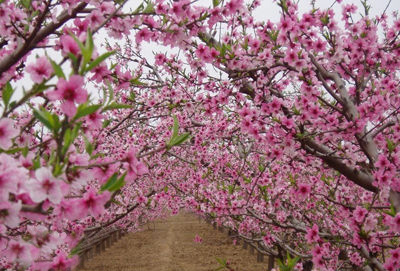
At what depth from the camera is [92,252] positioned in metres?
21.0

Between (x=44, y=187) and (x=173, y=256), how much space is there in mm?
19279

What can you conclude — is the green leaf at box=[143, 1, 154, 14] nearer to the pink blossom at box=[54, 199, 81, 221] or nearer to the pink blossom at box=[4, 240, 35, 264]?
the pink blossom at box=[54, 199, 81, 221]

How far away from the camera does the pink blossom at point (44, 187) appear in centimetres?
137

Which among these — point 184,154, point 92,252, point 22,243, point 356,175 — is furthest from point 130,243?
point 22,243

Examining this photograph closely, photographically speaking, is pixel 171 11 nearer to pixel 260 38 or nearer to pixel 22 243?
pixel 260 38

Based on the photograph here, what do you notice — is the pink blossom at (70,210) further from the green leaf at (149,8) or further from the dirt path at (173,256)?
the dirt path at (173,256)

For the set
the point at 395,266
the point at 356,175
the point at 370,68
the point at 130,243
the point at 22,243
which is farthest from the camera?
the point at 130,243

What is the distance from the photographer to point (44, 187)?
1.40 metres

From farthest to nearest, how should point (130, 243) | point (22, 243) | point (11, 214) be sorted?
point (130, 243), point (22, 243), point (11, 214)

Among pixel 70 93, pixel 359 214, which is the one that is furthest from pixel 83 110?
pixel 359 214

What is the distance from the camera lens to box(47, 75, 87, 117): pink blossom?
1.44 metres

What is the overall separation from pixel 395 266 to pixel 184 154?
9.70m

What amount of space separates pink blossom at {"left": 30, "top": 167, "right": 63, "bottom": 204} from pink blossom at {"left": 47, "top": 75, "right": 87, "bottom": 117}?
A: 0.27 m

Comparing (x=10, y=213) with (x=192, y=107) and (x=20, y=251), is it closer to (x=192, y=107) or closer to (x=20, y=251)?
(x=20, y=251)
